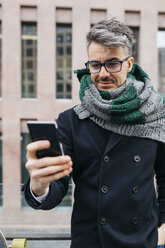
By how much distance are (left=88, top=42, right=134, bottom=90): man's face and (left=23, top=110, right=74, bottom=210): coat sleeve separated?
1.04 feet

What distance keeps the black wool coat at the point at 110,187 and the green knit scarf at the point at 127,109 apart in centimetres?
5

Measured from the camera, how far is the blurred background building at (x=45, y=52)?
8.73 m

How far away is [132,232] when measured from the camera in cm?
143

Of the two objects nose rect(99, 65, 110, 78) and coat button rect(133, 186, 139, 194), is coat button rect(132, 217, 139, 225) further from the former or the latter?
nose rect(99, 65, 110, 78)

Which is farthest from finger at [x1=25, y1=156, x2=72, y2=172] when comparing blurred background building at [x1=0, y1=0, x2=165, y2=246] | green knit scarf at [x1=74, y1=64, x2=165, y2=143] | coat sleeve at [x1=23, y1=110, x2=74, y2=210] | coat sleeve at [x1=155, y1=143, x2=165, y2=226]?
blurred background building at [x1=0, y1=0, x2=165, y2=246]

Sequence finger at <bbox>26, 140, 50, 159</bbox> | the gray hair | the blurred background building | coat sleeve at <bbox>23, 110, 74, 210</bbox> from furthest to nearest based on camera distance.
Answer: the blurred background building
the gray hair
coat sleeve at <bbox>23, 110, 74, 210</bbox>
finger at <bbox>26, 140, 50, 159</bbox>

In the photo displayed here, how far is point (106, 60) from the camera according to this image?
1342 mm

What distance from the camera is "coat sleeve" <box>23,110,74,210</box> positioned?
1157 mm

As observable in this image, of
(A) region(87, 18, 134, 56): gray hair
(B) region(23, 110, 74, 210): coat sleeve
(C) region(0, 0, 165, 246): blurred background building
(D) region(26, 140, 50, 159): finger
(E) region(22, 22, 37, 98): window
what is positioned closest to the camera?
(D) region(26, 140, 50, 159): finger

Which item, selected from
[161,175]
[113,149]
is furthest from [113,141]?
[161,175]

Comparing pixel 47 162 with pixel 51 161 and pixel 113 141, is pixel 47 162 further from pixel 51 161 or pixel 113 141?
pixel 113 141

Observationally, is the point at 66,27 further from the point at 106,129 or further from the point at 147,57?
the point at 106,129

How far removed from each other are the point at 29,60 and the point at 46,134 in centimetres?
876

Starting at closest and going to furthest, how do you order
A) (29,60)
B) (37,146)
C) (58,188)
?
(37,146) < (58,188) < (29,60)
